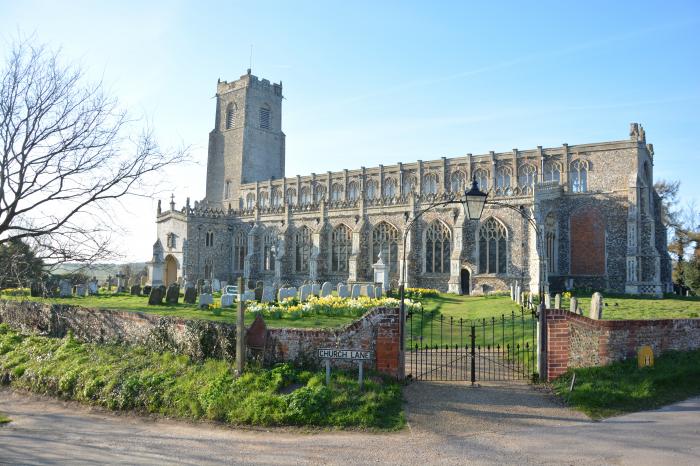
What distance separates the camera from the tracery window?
3551 cm

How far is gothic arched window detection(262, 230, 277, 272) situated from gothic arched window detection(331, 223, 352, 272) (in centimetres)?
540

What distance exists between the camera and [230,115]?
184 ft

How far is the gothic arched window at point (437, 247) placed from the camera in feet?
109

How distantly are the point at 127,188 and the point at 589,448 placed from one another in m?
12.3

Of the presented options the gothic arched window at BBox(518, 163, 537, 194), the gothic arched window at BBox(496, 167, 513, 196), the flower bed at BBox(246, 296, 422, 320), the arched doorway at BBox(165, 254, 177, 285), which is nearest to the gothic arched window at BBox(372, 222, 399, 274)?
the gothic arched window at BBox(496, 167, 513, 196)

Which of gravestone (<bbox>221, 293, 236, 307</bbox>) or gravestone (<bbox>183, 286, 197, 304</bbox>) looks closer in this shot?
gravestone (<bbox>221, 293, 236, 307</bbox>)

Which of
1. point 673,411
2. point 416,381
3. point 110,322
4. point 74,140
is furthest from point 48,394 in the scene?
point 673,411

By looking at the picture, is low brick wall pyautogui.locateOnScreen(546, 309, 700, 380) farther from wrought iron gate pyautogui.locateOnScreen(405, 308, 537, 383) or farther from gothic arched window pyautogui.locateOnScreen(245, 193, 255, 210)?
gothic arched window pyautogui.locateOnScreen(245, 193, 255, 210)

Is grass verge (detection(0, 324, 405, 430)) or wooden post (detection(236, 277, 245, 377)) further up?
wooden post (detection(236, 277, 245, 377))

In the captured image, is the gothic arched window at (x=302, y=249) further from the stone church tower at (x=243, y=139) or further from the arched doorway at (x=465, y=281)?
the stone church tower at (x=243, y=139)

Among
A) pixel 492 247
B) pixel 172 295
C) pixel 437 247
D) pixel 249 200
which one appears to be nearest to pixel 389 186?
pixel 437 247

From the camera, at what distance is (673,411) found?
8.80m

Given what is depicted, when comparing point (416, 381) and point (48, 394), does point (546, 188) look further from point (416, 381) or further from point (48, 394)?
point (48, 394)

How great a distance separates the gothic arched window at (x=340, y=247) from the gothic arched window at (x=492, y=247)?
951 centimetres
